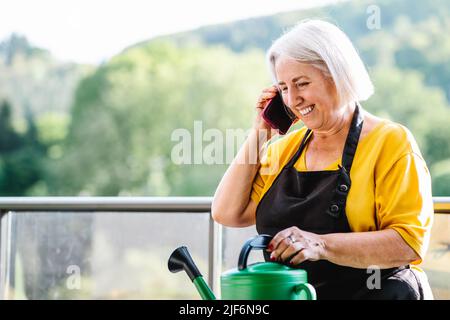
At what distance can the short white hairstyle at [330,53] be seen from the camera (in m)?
1.45

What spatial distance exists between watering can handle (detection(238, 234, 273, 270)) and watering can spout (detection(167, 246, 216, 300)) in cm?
7

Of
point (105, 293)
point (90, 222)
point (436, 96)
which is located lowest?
point (105, 293)

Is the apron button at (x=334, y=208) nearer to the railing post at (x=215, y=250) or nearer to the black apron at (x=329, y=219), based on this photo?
the black apron at (x=329, y=219)

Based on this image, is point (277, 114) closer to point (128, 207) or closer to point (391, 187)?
point (391, 187)

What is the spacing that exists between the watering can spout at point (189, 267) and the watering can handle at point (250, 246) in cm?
7

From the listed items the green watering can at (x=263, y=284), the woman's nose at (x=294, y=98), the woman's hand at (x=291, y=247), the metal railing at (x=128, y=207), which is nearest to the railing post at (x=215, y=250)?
the metal railing at (x=128, y=207)

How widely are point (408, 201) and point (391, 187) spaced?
0.04 meters

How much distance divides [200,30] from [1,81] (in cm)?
465

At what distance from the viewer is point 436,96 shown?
1332 cm

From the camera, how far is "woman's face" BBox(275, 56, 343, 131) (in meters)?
1.46

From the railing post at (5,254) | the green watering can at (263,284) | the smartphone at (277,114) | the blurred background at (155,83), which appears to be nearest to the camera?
the green watering can at (263,284)

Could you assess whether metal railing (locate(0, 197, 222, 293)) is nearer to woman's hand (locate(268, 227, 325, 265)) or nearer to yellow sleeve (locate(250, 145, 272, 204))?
yellow sleeve (locate(250, 145, 272, 204))

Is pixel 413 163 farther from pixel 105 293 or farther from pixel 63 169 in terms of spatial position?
pixel 63 169
